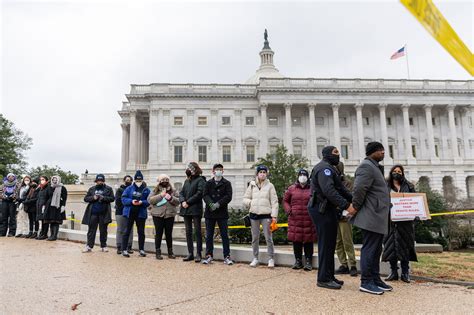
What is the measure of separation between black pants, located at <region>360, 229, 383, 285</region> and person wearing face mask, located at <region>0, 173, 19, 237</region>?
13.0 m

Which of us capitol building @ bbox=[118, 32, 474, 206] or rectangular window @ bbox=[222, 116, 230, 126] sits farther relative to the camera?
rectangular window @ bbox=[222, 116, 230, 126]

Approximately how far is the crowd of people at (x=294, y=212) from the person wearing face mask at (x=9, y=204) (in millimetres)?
258

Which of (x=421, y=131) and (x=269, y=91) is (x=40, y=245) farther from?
(x=421, y=131)

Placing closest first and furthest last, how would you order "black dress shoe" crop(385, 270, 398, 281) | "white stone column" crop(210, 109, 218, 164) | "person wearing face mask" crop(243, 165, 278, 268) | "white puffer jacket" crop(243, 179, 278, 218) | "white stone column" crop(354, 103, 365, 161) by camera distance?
1. "black dress shoe" crop(385, 270, 398, 281)
2. "person wearing face mask" crop(243, 165, 278, 268)
3. "white puffer jacket" crop(243, 179, 278, 218)
4. "white stone column" crop(354, 103, 365, 161)
5. "white stone column" crop(210, 109, 218, 164)

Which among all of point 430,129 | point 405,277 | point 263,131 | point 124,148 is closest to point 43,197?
point 405,277

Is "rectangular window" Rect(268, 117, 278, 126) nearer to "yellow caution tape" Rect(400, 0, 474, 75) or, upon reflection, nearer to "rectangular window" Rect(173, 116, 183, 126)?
"rectangular window" Rect(173, 116, 183, 126)

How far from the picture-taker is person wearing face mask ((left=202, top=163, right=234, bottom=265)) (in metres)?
8.16

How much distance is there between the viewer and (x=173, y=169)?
49156 millimetres

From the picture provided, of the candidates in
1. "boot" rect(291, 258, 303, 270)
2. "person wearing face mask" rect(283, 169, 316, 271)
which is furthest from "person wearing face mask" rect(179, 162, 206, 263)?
"boot" rect(291, 258, 303, 270)

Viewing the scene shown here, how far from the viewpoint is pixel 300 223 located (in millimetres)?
7605

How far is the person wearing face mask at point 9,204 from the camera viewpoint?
13.4 metres

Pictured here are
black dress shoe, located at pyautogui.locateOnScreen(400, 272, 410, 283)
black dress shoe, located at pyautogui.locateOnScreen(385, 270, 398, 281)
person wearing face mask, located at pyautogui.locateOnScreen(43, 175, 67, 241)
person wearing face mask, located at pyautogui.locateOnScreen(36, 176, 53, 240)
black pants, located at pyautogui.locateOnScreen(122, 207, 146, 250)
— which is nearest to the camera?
black dress shoe, located at pyautogui.locateOnScreen(400, 272, 410, 283)

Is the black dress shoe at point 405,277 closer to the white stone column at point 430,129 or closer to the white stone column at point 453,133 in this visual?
the white stone column at point 430,129

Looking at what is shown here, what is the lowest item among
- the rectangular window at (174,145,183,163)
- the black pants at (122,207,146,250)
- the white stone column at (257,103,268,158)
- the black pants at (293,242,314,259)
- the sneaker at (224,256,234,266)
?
the sneaker at (224,256,234,266)
